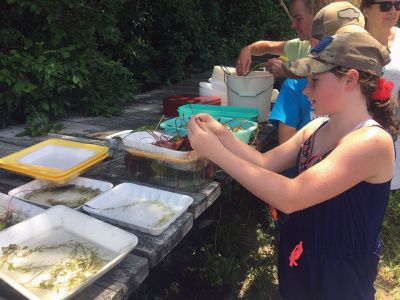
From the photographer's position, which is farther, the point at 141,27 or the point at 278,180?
the point at 141,27

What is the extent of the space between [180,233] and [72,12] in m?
2.65

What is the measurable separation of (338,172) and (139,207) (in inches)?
31.7

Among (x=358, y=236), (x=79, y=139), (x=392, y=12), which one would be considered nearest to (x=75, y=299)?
(x=358, y=236)

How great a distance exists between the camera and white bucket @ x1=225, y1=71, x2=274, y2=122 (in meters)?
2.75

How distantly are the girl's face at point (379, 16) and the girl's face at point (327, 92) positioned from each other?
1.02 metres

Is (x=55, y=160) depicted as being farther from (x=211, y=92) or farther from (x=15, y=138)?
(x=211, y=92)

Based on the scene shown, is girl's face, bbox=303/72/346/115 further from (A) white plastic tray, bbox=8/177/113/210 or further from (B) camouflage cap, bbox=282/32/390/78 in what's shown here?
(A) white plastic tray, bbox=8/177/113/210

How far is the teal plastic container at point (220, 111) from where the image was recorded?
246 centimetres

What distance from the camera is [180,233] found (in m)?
1.61

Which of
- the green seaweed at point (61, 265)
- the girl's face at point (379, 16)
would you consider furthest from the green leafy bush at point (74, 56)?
the girl's face at point (379, 16)

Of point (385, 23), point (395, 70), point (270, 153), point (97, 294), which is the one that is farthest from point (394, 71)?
point (97, 294)

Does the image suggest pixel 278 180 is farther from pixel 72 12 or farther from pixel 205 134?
pixel 72 12

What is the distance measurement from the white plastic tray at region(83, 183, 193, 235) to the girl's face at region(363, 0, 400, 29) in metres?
1.48

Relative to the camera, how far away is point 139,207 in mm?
1732
